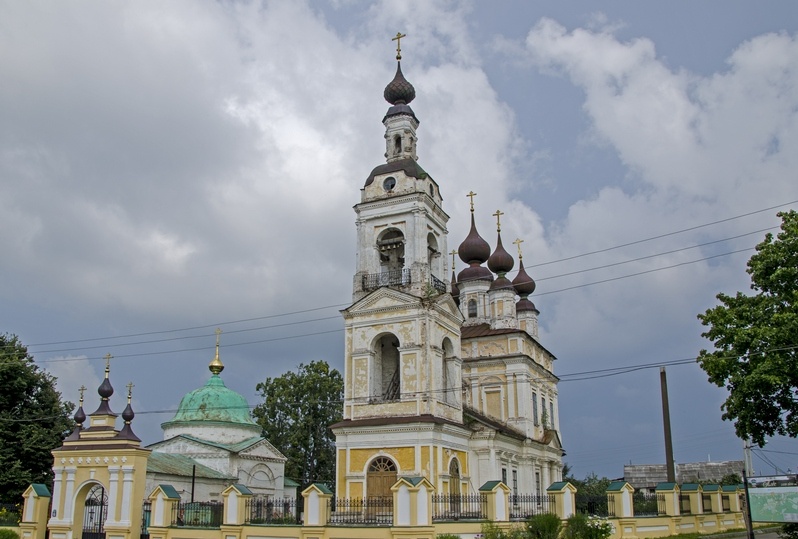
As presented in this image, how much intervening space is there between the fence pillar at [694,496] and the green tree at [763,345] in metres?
6.33

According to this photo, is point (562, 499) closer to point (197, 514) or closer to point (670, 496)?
point (670, 496)

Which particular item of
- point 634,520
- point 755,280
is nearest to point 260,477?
point 634,520

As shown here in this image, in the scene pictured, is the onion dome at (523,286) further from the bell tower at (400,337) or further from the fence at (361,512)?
the fence at (361,512)

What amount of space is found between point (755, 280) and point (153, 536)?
19.6m

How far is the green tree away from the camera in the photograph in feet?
64.2

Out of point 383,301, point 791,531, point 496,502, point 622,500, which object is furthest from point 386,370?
point 791,531

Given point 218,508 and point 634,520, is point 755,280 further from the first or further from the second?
point 218,508

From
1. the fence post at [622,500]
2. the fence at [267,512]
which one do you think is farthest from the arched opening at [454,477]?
the fence at [267,512]

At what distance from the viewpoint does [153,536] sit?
22.5 m

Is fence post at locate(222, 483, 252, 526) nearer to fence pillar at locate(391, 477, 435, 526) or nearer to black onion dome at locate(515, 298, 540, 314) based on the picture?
fence pillar at locate(391, 477, 435, 526)

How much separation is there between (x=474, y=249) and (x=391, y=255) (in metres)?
11.1

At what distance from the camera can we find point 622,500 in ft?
77.5

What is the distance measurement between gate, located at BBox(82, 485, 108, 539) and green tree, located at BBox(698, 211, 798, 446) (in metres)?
20.0

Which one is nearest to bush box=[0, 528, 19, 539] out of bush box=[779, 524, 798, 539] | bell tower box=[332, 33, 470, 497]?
bell tower box=[332, 33, 470, 497]
